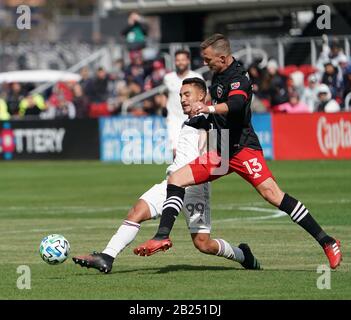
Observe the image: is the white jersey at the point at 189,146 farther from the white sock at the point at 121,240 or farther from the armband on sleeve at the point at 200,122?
the white sock at the point at 121,240

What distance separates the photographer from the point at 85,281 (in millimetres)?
11844

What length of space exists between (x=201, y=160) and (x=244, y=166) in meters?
0.46

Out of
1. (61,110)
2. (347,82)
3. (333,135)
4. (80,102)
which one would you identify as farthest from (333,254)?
(61,110)

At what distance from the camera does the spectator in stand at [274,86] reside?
31797mm

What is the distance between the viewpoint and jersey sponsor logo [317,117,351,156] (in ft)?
94.7

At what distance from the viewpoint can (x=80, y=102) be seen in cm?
3691

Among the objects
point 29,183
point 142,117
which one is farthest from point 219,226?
point 142,117

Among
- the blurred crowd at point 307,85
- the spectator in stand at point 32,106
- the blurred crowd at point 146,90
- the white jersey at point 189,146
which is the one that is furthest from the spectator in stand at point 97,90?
the white jersey at point 189,146

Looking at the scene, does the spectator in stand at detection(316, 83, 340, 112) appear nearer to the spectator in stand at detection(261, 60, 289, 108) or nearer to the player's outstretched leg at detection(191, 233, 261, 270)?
the spectator in stand at detection(261, 60, 289, 108)

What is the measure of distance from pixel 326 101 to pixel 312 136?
4.02 feet

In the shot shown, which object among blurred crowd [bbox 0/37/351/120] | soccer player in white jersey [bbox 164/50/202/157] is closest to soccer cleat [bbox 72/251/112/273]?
soccer player in white jersey [bbox 164/50/202/157]

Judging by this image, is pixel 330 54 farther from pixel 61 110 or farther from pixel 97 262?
pixel 97 262

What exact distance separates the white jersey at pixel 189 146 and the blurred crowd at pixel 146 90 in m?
17.9
